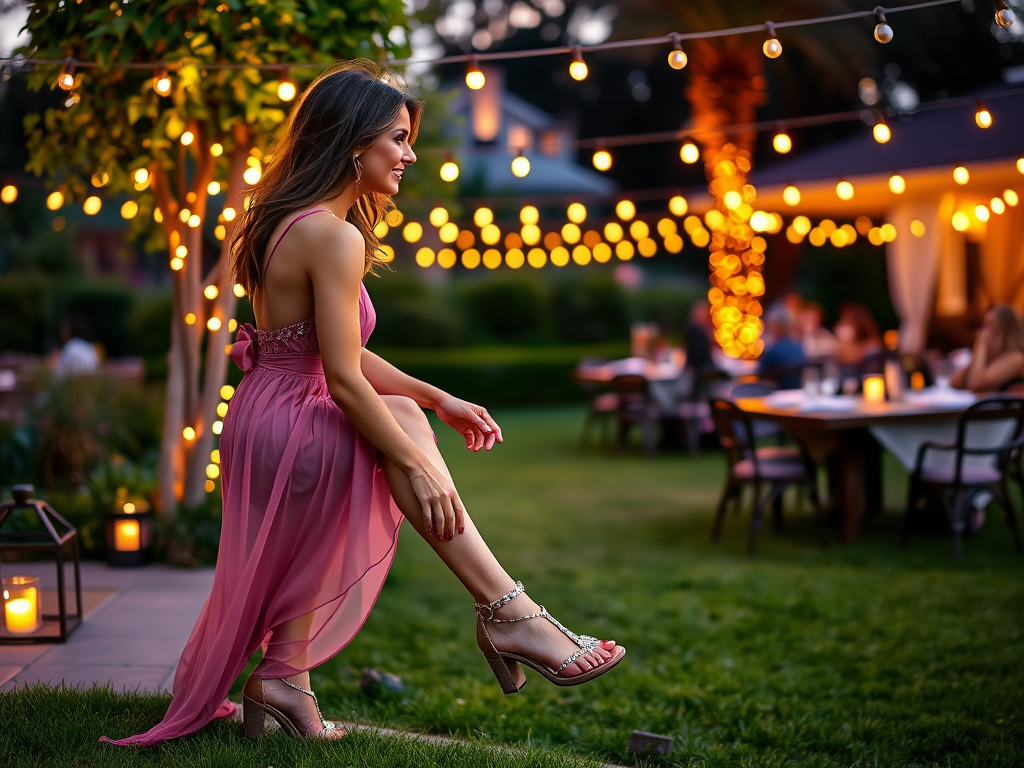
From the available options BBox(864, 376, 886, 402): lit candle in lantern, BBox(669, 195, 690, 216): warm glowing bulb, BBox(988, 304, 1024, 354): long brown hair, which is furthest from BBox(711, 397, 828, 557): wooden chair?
BBox(669, 195, 690, 216): warm glowing bulb

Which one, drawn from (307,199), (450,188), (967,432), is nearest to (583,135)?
(450,188)

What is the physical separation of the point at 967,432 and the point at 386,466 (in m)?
4.31

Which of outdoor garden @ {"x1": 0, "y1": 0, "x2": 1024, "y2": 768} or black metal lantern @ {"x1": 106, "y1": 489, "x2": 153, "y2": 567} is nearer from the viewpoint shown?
outdoor garden @ {"x1": 0, "y1": 0, "x2": 1024, "y2": 768}

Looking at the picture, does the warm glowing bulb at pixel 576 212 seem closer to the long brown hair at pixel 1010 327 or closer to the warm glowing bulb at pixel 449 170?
the warm glowing bulb at pixel 449 170

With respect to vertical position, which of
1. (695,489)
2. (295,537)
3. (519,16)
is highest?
(519,16)

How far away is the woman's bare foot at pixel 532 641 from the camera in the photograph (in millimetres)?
2309

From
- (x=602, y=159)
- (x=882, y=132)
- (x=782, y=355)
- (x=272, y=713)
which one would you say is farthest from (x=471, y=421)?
(x=782, y=355)

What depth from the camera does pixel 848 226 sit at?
1298cm

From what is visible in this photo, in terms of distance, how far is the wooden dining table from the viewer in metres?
5.47

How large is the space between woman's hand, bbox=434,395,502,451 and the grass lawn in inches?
31.1

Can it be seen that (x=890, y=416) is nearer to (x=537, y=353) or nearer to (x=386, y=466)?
(x=386, y=466)

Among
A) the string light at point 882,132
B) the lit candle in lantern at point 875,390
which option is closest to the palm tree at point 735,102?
the lit candle in lantern at point 875,390

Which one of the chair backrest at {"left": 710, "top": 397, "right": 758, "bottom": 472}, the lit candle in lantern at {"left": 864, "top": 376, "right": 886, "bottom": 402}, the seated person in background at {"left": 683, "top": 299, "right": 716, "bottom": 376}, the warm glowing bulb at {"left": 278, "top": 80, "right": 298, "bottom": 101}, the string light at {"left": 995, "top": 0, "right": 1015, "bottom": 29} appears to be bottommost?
the chair backrest at {"left": 710, "top": 397, "right": 758, "bottom": 472}

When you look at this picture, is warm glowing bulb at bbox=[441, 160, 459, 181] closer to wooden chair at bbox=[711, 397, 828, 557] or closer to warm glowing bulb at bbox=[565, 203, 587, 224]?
wooden chair at bbox=[711, 397, 828, 557]
